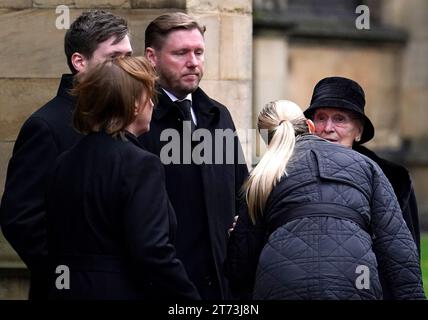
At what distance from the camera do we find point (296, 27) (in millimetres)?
17219

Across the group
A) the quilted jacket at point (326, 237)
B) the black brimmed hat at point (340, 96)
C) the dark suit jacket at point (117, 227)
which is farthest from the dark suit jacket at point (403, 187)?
the dark suit jacket at point (117, 227)

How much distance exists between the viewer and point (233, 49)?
6273 millimetres

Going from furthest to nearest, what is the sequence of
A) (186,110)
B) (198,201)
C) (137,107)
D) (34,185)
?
(186,110)
(198,201)
(34,185)
(137,107)

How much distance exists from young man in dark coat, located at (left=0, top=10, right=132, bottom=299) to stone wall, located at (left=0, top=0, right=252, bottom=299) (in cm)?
112

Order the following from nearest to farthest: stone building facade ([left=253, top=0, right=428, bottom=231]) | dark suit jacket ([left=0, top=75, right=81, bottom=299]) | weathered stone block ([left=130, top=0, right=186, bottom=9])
A: dark suit jacket ([left=0, top=75, right=81, bottom=299]) < weathered stone block ([left=130, top=0, right=186, bottom=9]) < stone building facade ([left=253, top=0, right=428, bottom=231])

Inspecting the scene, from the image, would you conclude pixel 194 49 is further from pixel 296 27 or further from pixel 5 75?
pixel 296 27

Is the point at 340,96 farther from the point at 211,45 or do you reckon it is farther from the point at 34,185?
the point at 34,185

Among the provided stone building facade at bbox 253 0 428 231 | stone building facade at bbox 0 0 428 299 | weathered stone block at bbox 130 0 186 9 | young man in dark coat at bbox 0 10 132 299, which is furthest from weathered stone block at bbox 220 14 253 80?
stone building facade at bbox 253 0 428 231

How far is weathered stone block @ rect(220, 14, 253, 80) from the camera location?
246 inches

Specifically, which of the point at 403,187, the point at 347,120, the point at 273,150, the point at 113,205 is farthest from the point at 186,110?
the point at 113,205

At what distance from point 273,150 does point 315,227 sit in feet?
1.11

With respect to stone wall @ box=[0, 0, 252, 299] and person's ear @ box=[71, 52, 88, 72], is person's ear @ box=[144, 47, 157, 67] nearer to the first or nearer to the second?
person's ear @ box=[71, 52, 88, 72]
